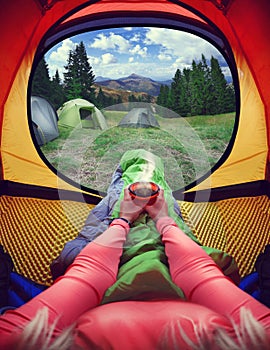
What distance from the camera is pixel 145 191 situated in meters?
1.34

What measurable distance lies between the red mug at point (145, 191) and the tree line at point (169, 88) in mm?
463

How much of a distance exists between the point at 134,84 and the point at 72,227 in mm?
667

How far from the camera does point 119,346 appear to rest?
0.64m

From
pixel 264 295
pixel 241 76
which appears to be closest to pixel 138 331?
pixel 264 295

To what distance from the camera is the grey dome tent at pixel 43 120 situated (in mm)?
1640

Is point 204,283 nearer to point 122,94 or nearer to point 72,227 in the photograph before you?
point 72,227

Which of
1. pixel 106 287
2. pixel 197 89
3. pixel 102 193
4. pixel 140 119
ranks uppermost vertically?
pixel 197 89

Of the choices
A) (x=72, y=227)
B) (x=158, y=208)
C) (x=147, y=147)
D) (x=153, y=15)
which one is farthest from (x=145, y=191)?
(x=153, y=15)

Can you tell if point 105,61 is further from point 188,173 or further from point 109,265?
point 109,265

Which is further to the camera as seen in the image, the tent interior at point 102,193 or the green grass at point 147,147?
the green grass at point 147,147

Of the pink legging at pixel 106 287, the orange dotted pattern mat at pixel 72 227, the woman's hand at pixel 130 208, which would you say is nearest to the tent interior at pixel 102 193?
the orange dotted pattern mat at pixel 72 227

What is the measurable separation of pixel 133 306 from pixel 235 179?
37.4 inches

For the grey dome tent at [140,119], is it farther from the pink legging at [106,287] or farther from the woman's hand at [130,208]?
the pink legging at [106,287]

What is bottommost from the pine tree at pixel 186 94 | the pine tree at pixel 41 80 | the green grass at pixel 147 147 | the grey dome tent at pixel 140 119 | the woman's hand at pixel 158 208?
the woman's hand at pixel 158 208
